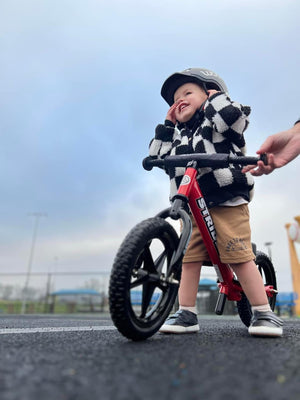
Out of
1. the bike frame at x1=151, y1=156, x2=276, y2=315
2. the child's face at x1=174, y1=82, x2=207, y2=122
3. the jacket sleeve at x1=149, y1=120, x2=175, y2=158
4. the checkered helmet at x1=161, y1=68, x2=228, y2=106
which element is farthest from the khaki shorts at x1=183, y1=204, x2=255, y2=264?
the checkered helmet at x1=161, y1=68, x2=228, y2=106

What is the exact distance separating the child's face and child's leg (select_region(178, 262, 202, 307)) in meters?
0.90

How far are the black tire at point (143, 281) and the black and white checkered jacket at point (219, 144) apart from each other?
47cm

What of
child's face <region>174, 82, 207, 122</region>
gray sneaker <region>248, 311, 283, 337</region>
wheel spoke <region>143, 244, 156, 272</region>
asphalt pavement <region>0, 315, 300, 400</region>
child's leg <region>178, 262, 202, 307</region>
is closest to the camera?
asphalt pavement <region>0, 315, 300, 400</region>

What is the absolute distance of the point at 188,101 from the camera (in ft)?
6.66

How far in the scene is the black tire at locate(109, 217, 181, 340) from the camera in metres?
1.23

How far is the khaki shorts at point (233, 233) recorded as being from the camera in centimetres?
174

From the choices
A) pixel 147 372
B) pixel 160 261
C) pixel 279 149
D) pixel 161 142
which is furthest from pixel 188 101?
pixel 147 372

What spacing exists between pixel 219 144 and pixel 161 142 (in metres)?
0.39

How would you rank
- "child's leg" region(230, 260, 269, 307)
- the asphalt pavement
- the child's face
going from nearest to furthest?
the asphalt pavement
"child's leg" region(230, 260, 269, 307)
the child's face

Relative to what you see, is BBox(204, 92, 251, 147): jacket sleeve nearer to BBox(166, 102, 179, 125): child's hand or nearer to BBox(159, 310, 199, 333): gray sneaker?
BBox(166, 102, 179, 125): child's hand

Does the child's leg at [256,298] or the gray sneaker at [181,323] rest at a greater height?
the child's leg at [256,298]

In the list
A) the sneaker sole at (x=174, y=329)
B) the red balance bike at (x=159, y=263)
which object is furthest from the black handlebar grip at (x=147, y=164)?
the sneaker sole at (x=174, y=329)

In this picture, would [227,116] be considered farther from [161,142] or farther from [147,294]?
[147,294]

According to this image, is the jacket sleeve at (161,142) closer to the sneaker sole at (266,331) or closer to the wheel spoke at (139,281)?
the wheel spoke at (139,281)
